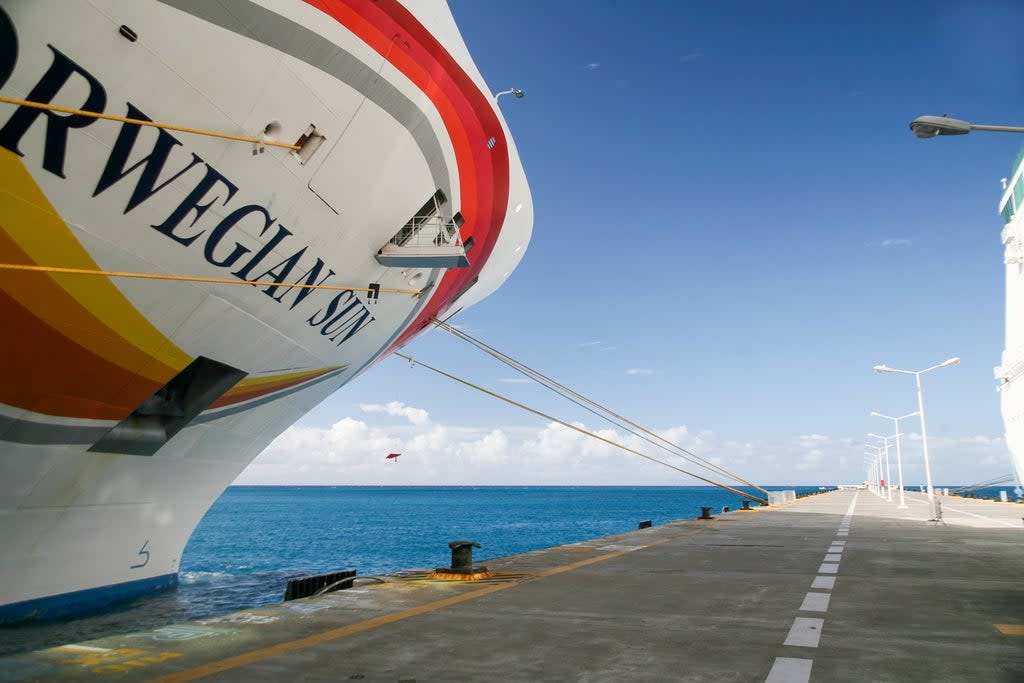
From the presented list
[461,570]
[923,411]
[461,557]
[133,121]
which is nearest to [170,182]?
[133,121]

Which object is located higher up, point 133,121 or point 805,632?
point 133,121

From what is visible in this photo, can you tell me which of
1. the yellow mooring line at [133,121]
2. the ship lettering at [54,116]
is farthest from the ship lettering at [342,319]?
the ship lettering at [54,116]

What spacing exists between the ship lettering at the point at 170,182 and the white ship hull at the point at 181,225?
0.07 ft

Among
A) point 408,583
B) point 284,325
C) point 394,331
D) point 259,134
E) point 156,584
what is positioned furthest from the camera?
point 394,331

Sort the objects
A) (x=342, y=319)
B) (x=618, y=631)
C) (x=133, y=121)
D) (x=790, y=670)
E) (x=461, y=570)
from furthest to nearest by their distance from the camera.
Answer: (x=342, y=319) < (x=461, y=570) < (x=618, y=631) < (x=133, y=121) < (x=790, y=670)

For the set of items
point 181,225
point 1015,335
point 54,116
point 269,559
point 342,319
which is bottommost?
point 269,559

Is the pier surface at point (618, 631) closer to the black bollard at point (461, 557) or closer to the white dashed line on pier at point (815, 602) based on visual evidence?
the white dashed line on pier at point (815, 602)

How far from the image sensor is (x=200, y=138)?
718 cm

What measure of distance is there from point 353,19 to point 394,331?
23.8 feet

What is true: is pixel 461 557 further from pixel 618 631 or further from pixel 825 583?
pixel 825 583

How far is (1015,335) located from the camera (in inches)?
1291

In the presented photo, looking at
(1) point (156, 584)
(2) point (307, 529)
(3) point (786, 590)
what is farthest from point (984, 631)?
(2) point (307, 529)

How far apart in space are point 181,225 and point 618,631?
6546 mm

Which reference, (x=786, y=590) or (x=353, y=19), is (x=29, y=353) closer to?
(x=353, y=19)
